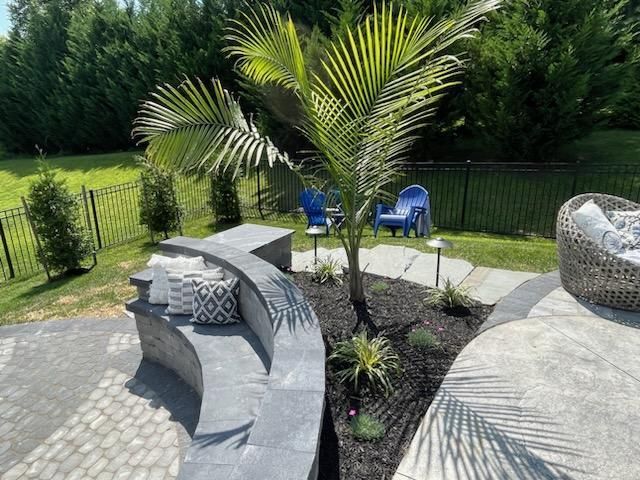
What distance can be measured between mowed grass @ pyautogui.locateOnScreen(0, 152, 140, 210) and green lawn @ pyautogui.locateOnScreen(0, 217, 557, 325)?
8460mm

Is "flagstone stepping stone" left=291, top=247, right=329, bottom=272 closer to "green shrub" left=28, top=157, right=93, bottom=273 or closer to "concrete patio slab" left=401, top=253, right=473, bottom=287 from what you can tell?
"concrete patio slab" left=401, top=253, right=473, bottom=287

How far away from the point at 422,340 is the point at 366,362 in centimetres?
60

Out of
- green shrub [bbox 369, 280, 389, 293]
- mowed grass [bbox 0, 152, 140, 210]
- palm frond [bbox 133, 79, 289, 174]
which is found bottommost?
mowed grass [bbox 0, 152, 140, 210]

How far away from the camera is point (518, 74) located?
981cm

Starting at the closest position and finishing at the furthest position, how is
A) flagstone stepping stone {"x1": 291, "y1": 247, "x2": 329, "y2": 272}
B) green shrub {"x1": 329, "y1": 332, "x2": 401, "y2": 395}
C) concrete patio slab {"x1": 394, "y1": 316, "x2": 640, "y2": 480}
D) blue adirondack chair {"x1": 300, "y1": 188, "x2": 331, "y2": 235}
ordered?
concrete patio slab {"x1": 394, "y1": 316, "x2": 640, "y2": 480}
green shrub {"x1": 329, "y1": 332, "x2": 401, "y2": 395}
flagstone stepping stone {"x1": 291, "y1": 247, "x2": 329, "y2": 272}
blue adirondack chair {"x1": 300, "y1": 188, "x2": 331, "y2": 235}

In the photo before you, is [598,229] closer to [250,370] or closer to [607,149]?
[250,370]

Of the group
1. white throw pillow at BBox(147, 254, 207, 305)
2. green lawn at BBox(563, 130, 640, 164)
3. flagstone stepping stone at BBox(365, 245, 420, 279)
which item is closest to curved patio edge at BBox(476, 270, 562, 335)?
flagstone stepping stone at BBox(365, 245, 420, 279)

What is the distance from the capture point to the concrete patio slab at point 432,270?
4598mm

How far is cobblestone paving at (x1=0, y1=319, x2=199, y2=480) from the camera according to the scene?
112 inches

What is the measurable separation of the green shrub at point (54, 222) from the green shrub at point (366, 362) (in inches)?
214

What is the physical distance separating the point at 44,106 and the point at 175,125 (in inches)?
982

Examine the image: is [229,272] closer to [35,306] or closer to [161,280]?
[161,280]

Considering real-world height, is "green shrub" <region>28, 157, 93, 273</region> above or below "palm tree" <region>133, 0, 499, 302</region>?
below

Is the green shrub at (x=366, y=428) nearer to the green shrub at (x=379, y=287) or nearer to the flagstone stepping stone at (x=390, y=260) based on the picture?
the green shrub at (x=379, y=287)
